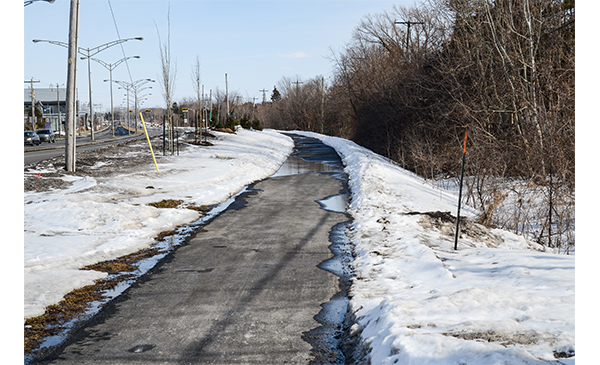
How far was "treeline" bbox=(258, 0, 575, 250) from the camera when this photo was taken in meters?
14.5

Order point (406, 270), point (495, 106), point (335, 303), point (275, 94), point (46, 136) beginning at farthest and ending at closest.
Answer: point (275, 94) < point (46, 136) < point (495, 106) < point (406, 270) < point (335, 303)

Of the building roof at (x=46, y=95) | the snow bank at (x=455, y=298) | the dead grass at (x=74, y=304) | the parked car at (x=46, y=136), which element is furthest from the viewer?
the building roof at (x=46, y=95)

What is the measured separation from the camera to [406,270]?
7.44 meters

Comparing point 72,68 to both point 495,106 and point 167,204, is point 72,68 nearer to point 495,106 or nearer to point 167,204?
point 167,204

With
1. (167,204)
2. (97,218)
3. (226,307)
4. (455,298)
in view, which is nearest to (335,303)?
(226,307)

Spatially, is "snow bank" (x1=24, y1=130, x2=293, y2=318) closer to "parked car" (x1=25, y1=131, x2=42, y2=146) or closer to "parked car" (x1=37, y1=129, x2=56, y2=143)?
"parked car" (x1=25, y1=131, x2=42, y2=146)

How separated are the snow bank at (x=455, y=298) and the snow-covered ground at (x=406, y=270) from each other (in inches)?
0.5

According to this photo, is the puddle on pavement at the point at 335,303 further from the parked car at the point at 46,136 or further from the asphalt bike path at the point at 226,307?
the parked car at the point at 46,136

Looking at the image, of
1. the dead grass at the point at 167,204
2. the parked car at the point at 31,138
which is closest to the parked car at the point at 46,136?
the parked car at the point at 31,138

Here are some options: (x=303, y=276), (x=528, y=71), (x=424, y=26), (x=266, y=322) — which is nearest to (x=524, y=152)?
(x=528, y=71)

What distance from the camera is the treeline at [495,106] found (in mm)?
14491

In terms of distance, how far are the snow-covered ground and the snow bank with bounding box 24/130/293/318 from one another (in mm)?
30

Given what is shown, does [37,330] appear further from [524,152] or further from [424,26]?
[424,26]

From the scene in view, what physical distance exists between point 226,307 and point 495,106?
67.5 feet
